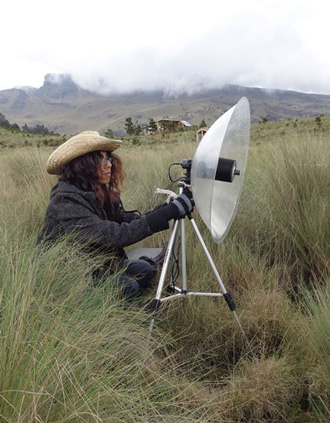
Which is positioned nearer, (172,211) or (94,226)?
(172,211)

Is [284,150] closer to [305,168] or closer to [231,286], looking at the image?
[305,168]

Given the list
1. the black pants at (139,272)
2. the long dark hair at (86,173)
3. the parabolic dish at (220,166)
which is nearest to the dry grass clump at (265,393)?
the parabolic dish at (220,166)

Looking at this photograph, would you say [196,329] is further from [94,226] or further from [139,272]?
[94,226]

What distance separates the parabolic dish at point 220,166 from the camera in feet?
5.45

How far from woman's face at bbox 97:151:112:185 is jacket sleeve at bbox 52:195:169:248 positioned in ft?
0.82

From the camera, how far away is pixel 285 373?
1.93 metres

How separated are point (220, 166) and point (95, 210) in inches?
42.9

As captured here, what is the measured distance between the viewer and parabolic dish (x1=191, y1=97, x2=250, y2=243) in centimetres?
166

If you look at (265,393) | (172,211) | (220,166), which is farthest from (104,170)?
(265,393)

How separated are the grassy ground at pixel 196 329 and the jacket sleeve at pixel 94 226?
0.49 feet

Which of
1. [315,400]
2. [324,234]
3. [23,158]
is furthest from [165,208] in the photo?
[23,158]

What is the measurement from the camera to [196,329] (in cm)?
240

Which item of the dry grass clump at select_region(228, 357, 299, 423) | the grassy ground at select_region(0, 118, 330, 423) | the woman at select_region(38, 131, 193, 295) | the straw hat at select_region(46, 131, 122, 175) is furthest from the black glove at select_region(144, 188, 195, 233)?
the dry grass clump at select_region(228, 357, 299, 423)

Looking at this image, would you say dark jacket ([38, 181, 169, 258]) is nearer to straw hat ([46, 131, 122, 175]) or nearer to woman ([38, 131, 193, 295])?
woman ([38, 131, 193, 295])
